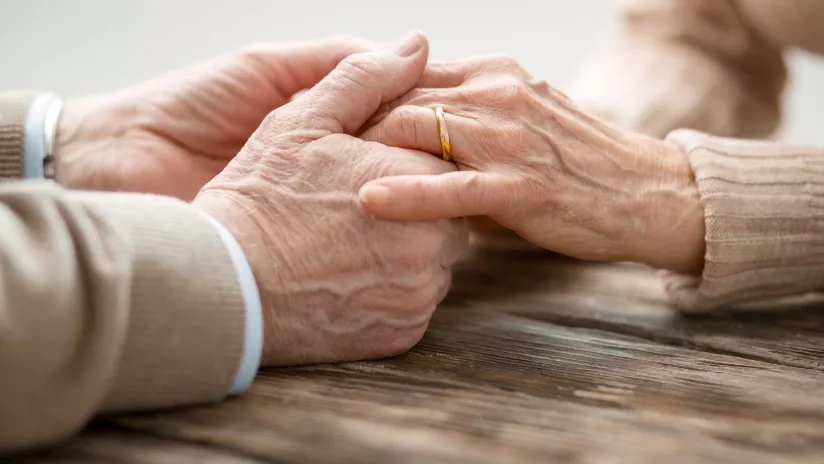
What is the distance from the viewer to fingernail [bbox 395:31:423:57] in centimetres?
87

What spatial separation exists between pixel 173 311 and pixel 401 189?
0.26 metres

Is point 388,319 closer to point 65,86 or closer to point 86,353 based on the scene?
point 86,353

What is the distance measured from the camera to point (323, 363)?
2.48 feet

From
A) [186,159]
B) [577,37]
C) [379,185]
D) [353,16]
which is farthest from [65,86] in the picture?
[379,185]

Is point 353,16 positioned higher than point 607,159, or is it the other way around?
point 353,16

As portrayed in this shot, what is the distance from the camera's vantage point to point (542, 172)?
84cm

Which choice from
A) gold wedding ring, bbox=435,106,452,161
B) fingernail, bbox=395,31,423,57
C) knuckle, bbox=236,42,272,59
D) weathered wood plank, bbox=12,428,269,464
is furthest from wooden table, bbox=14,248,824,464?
knuckle, bbox=236,42,272,59

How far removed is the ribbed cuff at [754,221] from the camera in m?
0.88

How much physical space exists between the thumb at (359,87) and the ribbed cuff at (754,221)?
0.37 m

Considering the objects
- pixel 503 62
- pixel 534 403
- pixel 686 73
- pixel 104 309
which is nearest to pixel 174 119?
pixel 503 62

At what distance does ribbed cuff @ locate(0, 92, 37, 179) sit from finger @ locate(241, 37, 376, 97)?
33 cm

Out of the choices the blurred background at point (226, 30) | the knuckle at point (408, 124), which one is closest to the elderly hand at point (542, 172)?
the knuckle at point (408, 124)

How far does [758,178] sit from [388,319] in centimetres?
50

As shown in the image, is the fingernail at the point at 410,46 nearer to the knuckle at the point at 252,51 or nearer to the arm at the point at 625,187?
the arm at the point at 625,187
